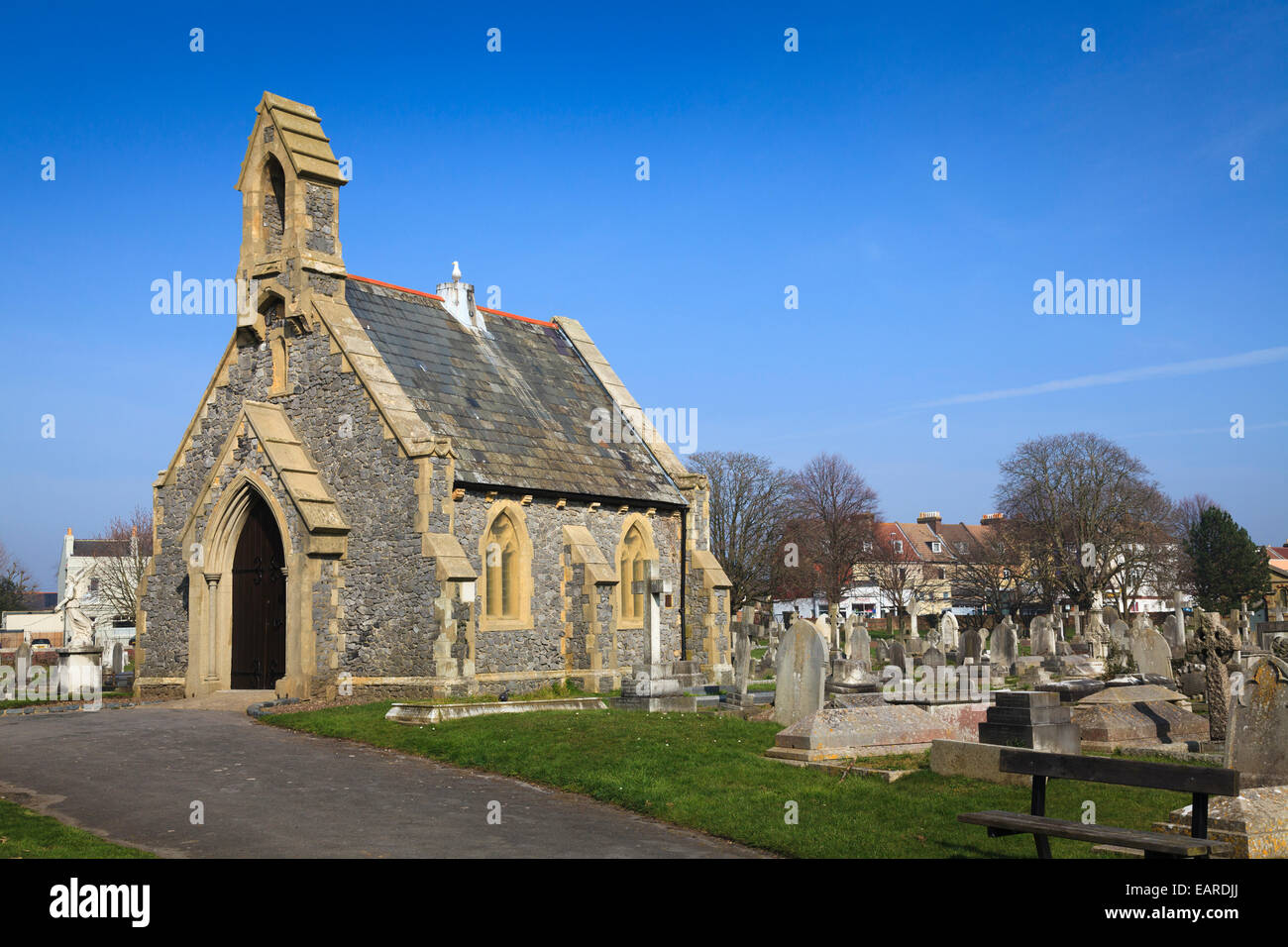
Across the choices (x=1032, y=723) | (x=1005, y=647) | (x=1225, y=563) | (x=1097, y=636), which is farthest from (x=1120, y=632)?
(x=1225, y=563)

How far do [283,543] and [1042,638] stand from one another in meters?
21.9

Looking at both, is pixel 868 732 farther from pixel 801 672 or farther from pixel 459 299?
pixel 459 299

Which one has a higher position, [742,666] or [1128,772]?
[1128,772]

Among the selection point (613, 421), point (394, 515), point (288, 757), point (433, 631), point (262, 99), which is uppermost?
point (262, 99)

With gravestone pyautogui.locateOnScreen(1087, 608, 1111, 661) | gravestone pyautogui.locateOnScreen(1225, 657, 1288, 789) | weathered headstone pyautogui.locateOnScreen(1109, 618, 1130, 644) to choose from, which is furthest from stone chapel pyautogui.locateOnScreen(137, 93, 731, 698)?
gravestone pyautogui.locateOnScreen(1225, 657, 1288, 789)

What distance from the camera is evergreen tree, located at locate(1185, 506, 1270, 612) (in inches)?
2645

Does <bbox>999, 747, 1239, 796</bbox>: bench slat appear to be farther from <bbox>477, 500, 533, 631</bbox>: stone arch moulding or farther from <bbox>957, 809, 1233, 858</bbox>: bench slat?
<bbox>477, 500, 533, 631</bbox>: stone arch moulding

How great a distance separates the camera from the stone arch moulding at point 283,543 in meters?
20.7

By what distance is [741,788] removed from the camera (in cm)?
1148

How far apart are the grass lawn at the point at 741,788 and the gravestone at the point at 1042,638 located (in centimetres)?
1755
